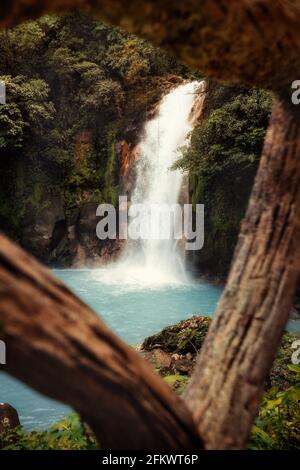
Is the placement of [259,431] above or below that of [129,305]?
above

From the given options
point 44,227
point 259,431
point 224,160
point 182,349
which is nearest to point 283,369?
point 182,349

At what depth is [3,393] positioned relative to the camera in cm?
577

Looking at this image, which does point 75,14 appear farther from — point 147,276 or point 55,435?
point 55,435

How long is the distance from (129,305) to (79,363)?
350 inches

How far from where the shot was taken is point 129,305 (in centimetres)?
982

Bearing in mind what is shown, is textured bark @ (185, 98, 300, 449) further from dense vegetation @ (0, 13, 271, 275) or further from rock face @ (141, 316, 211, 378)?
dense vegetation @ (0, 13, 271, 275)

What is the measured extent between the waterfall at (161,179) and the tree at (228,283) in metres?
10.7

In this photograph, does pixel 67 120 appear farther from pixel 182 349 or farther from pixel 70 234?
pixel 182 349

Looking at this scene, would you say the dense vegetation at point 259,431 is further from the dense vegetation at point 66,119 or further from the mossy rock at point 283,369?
the dense vegetation at point 66,119

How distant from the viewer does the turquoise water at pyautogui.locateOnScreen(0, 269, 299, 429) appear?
5742 millimetres

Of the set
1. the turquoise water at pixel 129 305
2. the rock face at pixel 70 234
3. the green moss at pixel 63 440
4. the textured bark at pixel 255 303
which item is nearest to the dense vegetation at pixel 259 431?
the green moss at pixel 63 440

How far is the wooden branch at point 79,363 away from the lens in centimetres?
99

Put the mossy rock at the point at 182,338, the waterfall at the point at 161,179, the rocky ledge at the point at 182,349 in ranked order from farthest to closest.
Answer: the waterfall at the point at 161,179 < the mossy rock at the point at 182,338 < the rocky ledge at the point at 182,349
